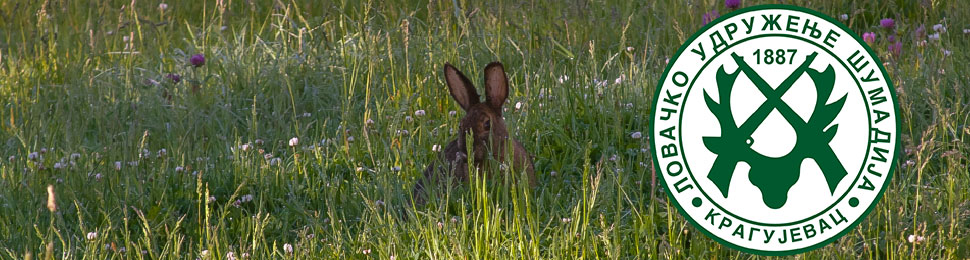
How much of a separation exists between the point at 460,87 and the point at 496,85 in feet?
0.35

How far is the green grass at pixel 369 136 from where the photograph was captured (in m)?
2.82

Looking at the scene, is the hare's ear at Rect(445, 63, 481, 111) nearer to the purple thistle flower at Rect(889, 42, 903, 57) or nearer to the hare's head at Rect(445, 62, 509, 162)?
the hare's head at Rect(445, 62, 509, 162)

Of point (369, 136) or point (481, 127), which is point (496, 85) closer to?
point (481, 127)

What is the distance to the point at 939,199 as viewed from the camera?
3.04 meters

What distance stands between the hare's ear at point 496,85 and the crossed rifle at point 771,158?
1.84 feet

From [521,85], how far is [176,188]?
144 cm

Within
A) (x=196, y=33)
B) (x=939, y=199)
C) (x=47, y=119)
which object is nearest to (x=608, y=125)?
(x=939, y=199)

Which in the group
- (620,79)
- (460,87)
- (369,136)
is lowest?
(369,136)

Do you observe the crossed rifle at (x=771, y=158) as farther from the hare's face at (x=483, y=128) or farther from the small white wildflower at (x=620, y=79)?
the small white wildflower at (x=620, y=79)

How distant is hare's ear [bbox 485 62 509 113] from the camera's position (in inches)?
121

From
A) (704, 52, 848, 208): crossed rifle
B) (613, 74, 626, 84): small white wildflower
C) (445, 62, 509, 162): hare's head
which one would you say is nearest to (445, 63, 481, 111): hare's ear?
(445, 62, 509, 162): hare's head

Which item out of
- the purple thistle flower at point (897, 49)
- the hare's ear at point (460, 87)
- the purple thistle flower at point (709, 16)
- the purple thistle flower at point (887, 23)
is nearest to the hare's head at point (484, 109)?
the hare's ear at point (460, 87)

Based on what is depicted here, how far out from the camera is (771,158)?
2969 mm

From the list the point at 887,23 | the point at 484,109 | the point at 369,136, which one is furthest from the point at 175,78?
the point at 887,23
